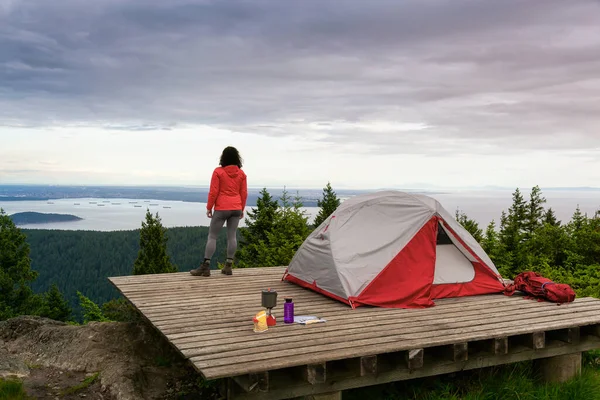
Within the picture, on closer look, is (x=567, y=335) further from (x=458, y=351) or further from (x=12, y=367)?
(x=12, y=367)

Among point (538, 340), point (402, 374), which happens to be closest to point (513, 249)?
point (538, 340)

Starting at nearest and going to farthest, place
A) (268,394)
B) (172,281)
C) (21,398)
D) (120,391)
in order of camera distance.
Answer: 1. (268,394)
2. (21,398)
3. (120,391)
4. (172,281)

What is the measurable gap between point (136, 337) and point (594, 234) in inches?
492

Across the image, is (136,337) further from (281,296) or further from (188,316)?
(281,296)

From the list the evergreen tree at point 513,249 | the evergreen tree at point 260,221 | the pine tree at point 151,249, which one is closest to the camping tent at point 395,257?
the evergreen tree at point 513,249

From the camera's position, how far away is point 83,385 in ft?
20.1

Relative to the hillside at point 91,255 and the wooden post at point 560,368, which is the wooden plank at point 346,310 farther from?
the hillside at point 91,255

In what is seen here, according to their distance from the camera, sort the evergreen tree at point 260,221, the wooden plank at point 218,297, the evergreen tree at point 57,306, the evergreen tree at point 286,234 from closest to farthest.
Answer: the wooden plank at point 218,297, the evergreen tree at point 286,234, the evergreen tree at point 260,221, the evergreen tree at point 57,306

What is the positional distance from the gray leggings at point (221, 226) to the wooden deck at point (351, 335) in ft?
4.35

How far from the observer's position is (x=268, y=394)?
4898mm

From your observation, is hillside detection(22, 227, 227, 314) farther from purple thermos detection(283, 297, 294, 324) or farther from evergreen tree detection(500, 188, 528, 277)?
purple thermos detection(283, 297, 294, 324)

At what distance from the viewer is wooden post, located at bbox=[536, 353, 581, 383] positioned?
21.8ft

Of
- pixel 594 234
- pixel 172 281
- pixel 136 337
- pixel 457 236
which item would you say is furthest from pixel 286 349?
pixel 594 234

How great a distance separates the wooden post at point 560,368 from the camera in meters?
6.65
